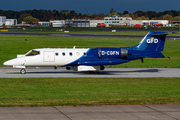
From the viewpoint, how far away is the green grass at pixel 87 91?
19.1m

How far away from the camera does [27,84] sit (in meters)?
26.0

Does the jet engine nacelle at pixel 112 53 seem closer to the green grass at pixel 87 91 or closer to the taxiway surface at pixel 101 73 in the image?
the taxiway surface at pixel 101 73

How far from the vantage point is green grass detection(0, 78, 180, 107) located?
19.1 m

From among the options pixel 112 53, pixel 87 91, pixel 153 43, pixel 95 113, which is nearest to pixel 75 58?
pixel 112 53

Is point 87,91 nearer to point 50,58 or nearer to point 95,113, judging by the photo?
point 95,113

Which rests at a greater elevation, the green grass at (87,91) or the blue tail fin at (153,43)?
the blue tail fin at (153,43)

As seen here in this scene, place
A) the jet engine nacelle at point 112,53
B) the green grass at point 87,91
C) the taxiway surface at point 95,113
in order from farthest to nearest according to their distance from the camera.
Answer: the jet engine nacelle at point 112,53 < the green grass at point 87,91 < the taxiway surface at point 95,113

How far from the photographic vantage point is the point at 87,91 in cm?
2278

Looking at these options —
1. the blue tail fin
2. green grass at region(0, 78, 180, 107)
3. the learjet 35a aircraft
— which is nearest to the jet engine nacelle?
the learjet 35a aircraft

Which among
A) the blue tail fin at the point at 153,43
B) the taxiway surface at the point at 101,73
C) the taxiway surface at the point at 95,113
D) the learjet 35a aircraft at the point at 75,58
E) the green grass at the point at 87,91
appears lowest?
the taxiway surface at the point at 95,113

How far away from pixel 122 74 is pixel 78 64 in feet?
16.4

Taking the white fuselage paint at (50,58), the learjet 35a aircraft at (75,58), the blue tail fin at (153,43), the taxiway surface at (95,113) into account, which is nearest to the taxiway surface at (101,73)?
the learjet 35a aircraft at (75,58)

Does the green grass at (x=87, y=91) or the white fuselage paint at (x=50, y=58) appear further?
the white fuselage paint at (x=50, y=58)

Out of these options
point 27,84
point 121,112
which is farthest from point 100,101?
point 27,84
